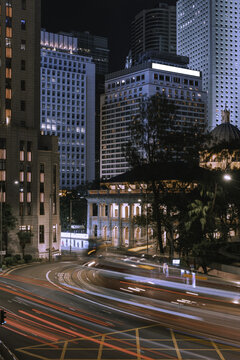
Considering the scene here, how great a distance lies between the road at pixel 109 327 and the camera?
22703 millimetres

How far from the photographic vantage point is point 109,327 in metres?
27.0

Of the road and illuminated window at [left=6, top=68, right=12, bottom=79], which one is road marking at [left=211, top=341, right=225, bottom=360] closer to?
the road

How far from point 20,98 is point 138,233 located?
2296 inches

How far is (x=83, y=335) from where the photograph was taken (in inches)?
1008

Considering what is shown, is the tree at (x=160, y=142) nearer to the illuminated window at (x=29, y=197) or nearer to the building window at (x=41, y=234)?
the illuminated window at (x=29, y=197)

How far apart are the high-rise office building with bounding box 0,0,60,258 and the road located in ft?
147

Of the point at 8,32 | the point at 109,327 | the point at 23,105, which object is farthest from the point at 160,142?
the point at 8,32

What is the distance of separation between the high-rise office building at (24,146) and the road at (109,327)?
44722mm

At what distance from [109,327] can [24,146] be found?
61254mm

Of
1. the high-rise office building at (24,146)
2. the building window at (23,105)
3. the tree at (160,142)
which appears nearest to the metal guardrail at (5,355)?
the tree at (160,142)

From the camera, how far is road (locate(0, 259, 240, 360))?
22703 mm

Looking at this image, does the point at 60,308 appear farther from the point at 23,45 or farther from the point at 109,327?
the point at 23,45

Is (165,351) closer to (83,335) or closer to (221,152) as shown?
(83,335)

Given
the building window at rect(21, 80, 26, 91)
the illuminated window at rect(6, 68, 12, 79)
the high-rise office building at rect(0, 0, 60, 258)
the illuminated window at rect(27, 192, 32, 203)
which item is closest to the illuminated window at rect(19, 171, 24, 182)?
the high-rise office building at rect(0, 0, 60, 258)
